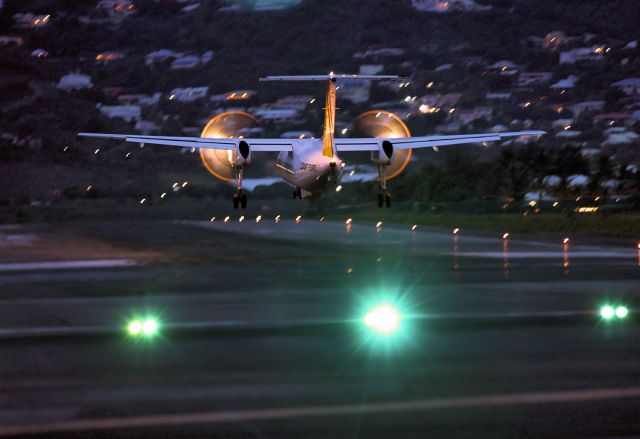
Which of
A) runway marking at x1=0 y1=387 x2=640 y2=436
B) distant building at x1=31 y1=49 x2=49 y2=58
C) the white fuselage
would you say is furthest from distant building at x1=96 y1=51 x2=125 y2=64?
runway marking at x1=0 y1=387 x2=640 y2=436

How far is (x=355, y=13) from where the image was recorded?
613 feet

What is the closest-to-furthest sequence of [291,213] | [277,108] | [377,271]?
[377,271], [291,213], [277,108]

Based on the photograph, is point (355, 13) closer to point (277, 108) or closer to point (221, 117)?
point (277, 108)

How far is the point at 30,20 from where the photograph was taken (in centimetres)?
18575

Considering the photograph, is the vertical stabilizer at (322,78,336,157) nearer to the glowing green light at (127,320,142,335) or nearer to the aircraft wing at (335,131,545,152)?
the aircraft wing at (335,131,545,152)

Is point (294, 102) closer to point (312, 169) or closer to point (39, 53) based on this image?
point (39, 53)

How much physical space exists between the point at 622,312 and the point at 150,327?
9.47 meters

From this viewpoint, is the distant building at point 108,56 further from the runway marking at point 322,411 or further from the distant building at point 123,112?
the runway marking at point 322,411

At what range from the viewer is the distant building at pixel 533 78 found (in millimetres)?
158750

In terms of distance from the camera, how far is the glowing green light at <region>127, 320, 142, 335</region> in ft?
56.7

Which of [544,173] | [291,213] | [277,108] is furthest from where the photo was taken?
[277,108]

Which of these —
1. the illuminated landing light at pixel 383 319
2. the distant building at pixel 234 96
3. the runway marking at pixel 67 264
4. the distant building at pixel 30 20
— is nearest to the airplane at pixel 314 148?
the runway marking at pixel 67 264

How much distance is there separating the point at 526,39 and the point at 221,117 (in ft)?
491

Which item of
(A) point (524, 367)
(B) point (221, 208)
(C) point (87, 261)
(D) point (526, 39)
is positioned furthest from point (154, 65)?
(A) point (524, 367)
